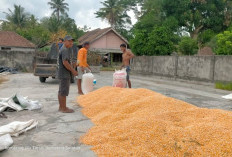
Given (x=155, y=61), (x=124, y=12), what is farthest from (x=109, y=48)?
(x=155, y=61)

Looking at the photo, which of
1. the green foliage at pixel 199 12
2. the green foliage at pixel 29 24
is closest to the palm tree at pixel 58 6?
the green foliage at pixel 29 24

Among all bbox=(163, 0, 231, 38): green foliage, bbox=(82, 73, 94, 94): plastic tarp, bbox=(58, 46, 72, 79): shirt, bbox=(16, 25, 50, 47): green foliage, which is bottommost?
bbox=(82, 73, 94, 94): plastic tarp

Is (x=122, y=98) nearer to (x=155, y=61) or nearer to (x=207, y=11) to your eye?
(x=155, y=61)

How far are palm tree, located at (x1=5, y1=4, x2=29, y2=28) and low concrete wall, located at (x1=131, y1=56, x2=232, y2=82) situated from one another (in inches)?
1163

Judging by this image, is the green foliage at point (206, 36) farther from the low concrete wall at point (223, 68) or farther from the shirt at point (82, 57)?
the shirt at point (82, 57)

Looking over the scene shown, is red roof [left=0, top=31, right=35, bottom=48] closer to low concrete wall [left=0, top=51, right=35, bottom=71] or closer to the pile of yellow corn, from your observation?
low concrete wall [left=0, top=51, right=35, bottom=71]

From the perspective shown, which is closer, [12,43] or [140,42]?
[140,42]

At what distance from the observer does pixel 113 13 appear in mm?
39656

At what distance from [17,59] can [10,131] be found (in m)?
18.1

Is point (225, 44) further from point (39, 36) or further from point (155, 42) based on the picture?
point (39, 36)

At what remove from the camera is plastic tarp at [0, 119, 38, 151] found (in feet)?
11.1

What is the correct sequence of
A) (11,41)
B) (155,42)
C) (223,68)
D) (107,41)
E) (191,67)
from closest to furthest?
1. (223,68)
2. (191,67)
3. (155,42)
4. (11,41)
5. (107,41)

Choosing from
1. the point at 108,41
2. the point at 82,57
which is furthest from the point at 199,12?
the point at 82,57

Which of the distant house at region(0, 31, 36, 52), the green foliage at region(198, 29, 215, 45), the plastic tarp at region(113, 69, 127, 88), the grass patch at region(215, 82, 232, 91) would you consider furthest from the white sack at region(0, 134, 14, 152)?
the distant house at region(0, 31, 36, 52)
